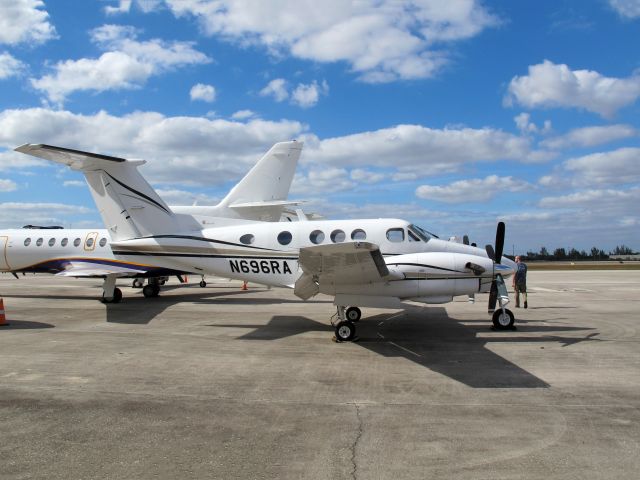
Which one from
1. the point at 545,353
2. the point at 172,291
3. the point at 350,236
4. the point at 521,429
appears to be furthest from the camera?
the point at 172,291

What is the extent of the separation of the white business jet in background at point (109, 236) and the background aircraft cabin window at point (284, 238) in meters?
5.99

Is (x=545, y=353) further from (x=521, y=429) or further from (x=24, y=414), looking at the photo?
(x=24, y=414)

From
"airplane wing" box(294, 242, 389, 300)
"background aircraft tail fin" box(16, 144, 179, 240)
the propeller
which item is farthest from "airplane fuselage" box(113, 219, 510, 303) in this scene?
"background aircraft tail fin" box(16, 144, 179, 240)

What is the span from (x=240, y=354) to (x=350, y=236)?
4.39 metres

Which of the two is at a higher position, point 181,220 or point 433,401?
point 181,220

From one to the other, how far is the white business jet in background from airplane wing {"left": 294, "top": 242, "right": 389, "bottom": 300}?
334 inches

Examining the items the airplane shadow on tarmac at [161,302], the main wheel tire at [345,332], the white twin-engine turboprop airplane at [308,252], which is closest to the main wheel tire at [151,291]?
the airplane shadow on tarmac at [161,302]

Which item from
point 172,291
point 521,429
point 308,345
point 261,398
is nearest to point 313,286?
point 308,345

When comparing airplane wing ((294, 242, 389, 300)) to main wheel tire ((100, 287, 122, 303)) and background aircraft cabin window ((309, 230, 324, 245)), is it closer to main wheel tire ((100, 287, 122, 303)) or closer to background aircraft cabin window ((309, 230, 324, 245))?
background aircraft cabin window ((309, 230, 324, 245))

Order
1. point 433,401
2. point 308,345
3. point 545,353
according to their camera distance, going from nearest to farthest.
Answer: point 433,401, point 545,353, point 308,345

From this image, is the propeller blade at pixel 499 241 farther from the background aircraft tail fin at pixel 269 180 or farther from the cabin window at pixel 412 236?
the background aircraft tail fin at pixel 269 180

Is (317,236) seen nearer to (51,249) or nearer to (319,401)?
(319,401)

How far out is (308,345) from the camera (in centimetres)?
1034

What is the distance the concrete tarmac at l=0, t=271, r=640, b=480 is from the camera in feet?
14.9
